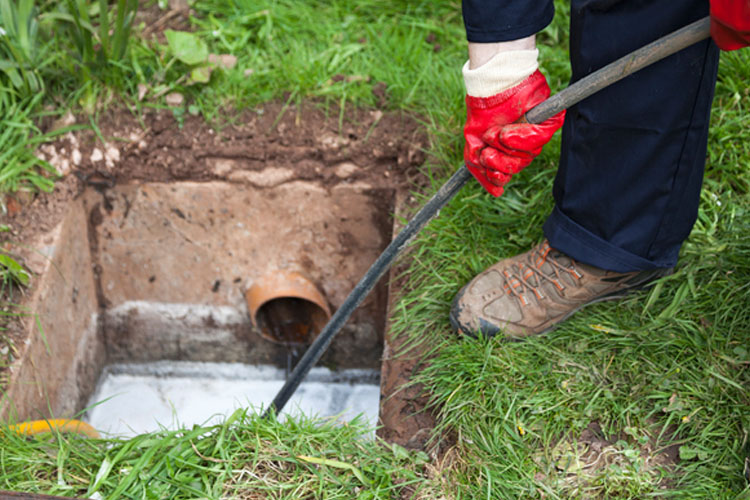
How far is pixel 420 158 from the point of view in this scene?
2301 mm

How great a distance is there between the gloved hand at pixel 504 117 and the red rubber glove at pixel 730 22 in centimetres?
39

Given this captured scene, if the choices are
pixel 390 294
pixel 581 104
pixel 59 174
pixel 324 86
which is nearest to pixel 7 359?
pixel 59 174

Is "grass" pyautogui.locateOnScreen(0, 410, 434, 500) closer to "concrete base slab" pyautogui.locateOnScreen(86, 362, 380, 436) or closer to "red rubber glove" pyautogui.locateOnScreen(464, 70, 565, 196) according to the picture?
"red rubber glove" pyautogui.locateOnScreen(464, 70, 565, 196)

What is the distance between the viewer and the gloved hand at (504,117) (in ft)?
4.71

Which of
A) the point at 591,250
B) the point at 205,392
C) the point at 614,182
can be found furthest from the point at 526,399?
the point at 205,392

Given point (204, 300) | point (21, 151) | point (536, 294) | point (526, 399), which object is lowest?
point (204, 300)

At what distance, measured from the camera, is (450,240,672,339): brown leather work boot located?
1.76m

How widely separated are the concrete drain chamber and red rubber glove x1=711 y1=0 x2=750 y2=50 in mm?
1364

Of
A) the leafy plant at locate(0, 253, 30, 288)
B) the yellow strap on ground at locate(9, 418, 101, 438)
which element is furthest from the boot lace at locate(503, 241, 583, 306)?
the leafy plant at locate(0, 253, 30, 288)

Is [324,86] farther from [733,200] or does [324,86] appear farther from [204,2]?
[733,200]

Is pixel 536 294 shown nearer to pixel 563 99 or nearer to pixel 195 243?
pixel 563 99

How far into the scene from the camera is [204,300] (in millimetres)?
2689

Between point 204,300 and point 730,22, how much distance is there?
7.08ft

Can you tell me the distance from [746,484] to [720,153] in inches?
42.7
